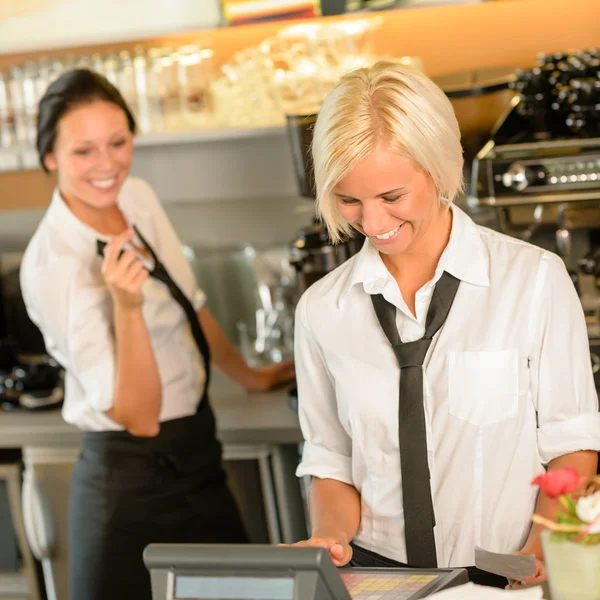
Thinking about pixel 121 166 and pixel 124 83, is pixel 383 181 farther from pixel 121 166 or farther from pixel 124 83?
pixel 124 83

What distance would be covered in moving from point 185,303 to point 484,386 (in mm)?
1131

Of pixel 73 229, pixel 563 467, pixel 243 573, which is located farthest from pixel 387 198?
pixel 73 229

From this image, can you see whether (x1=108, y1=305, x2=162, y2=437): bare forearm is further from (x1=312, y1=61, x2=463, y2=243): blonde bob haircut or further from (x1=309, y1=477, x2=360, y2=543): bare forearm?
(x1=312, y1=61, x2=463, y2=243): blonde bob haircut

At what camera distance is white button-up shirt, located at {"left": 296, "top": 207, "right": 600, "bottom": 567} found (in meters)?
1.63

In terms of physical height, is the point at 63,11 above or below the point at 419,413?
above

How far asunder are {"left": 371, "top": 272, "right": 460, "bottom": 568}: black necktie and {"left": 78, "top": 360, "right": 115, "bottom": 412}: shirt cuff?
0.96 meters

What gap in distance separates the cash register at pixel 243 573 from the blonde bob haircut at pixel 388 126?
60 centimetres

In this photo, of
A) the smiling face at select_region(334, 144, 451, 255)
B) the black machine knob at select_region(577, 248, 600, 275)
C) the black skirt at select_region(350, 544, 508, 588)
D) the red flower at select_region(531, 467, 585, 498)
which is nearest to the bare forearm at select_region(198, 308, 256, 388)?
the black machine knob at select_region(577, 248, 600, 275)

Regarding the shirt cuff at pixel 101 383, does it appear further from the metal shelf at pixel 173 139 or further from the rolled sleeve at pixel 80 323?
the metal shelf at pixel 173 139

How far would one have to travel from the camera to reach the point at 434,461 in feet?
5.61

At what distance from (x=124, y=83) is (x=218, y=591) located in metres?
2.27

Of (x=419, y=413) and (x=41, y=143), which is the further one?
(x=41, y=143)

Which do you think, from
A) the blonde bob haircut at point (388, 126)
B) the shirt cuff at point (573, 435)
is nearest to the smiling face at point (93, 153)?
the blonde bob haircut at point (388, 126)

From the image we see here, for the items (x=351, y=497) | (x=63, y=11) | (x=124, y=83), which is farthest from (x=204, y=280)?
(x=351, y=497)
